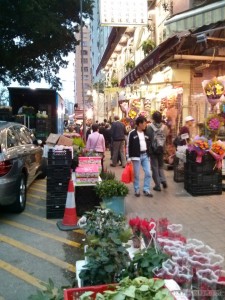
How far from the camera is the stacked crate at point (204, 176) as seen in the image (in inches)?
308

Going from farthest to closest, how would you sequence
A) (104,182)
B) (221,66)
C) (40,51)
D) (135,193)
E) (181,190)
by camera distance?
(40,51) → (221,66) → (181,190) → (135,193) → (104,182)

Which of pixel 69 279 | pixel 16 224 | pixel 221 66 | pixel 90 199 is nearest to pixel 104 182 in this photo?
pixel 90 199

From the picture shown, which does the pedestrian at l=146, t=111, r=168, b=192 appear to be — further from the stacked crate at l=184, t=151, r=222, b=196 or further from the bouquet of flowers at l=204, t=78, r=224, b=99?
the bouquet of flowers at l=204, t=78, r=224, b=99

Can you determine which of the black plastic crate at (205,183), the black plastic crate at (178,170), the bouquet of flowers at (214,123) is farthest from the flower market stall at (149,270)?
the black plastic crate at (178,170)

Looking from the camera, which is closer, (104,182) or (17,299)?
(17,299)

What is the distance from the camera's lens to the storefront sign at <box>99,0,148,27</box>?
36.6 feet

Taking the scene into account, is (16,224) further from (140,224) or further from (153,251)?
(153,251)

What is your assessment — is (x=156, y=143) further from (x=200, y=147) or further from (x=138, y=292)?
(x=138, y=292)

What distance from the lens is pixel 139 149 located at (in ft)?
25.5

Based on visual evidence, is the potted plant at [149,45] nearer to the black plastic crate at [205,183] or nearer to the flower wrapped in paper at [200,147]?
the flower wrapped in paper at [200,147]

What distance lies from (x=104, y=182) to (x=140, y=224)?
9.06ft

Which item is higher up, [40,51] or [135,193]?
[40,51]

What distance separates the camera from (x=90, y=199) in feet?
21.4

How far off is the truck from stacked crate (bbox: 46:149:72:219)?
9.84 meters
